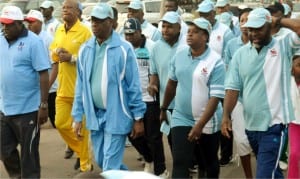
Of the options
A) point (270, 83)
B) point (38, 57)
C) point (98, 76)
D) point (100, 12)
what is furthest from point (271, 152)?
point (38, 57)

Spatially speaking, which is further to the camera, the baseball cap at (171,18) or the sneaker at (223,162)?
the sneaker at (223,162)

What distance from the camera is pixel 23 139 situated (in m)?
6.87

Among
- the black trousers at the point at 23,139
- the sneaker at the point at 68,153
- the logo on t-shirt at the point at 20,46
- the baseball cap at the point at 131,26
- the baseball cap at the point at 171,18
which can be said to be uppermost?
the baseball cap at the point at 171,18

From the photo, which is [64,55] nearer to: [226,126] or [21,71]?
[21,71]

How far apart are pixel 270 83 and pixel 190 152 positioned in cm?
105

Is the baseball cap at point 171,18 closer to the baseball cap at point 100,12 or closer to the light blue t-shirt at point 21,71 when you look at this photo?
the baseball cap at point 100,12

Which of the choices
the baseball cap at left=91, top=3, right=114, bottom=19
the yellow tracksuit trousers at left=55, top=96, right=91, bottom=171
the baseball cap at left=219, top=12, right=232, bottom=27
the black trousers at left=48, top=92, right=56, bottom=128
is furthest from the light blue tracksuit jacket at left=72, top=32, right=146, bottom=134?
the baseball cap at left=219, top=12, right=232, bottom=27

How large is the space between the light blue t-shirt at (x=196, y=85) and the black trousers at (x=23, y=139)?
145 centimetres

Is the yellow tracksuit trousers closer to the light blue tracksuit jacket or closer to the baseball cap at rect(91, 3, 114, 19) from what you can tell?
the light blue tracksuit jacket

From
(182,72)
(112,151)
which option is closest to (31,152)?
(112,151)

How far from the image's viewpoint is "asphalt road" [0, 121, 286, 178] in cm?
817

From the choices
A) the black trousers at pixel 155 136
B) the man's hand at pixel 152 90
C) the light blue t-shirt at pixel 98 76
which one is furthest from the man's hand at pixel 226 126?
the black trousers at pixel 155 136

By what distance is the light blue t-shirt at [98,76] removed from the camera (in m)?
6.24

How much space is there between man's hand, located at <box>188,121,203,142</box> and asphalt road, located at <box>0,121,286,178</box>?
1461 mm
